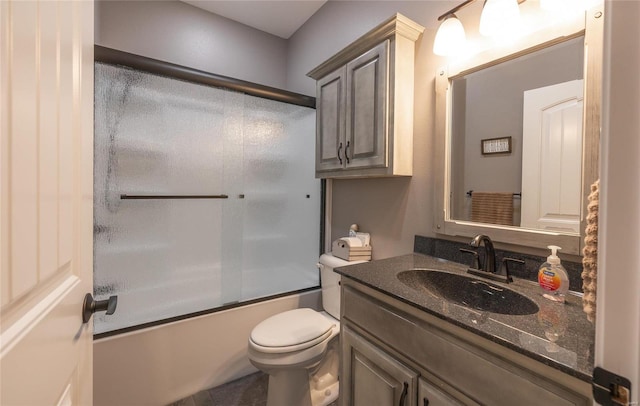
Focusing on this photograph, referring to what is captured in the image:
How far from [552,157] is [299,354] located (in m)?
1.37

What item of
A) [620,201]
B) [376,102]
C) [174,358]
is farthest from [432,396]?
[174,358]

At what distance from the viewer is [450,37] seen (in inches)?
48.4

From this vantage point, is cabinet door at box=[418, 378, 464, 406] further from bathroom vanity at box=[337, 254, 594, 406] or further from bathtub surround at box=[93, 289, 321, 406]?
bathtub surround at box=[93, 289, 321, 406]

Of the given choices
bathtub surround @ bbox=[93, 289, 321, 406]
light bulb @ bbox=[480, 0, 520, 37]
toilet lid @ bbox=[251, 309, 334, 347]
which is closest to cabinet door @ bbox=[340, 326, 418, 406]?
toilet lid @ bbox=[251, 309, 334, 347]

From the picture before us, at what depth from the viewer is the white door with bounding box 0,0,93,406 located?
0.35m

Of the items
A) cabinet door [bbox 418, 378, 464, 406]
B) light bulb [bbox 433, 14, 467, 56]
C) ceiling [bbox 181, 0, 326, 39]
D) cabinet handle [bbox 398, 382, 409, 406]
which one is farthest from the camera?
ceiling [bbox 181, 0, 326, 39]

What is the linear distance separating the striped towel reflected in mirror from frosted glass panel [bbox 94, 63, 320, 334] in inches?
48.4

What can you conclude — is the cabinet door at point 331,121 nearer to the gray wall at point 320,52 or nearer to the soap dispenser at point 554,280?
the gray wall at point 320,52

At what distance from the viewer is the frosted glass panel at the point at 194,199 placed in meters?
1.55

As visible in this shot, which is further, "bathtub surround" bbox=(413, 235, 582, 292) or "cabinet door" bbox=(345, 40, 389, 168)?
"cabinet door" bbox=(345, 40, 389, 168)

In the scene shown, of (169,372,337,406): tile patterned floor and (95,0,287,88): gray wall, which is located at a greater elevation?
(95,0,287,88): gray wall

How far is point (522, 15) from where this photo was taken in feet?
3.54

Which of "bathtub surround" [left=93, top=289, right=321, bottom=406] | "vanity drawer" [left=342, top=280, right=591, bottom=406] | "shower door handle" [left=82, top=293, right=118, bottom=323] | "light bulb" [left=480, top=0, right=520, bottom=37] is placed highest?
"light bulb" [left=480, top=0, right=520, bottom=37]

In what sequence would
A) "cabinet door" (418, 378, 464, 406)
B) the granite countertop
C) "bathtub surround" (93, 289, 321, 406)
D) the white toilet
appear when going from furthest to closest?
"bathtub surround" (93, 289, 321, 406)
the white toilet
"cabinet door" (418, 378, 464, 406)
the granite countertop
